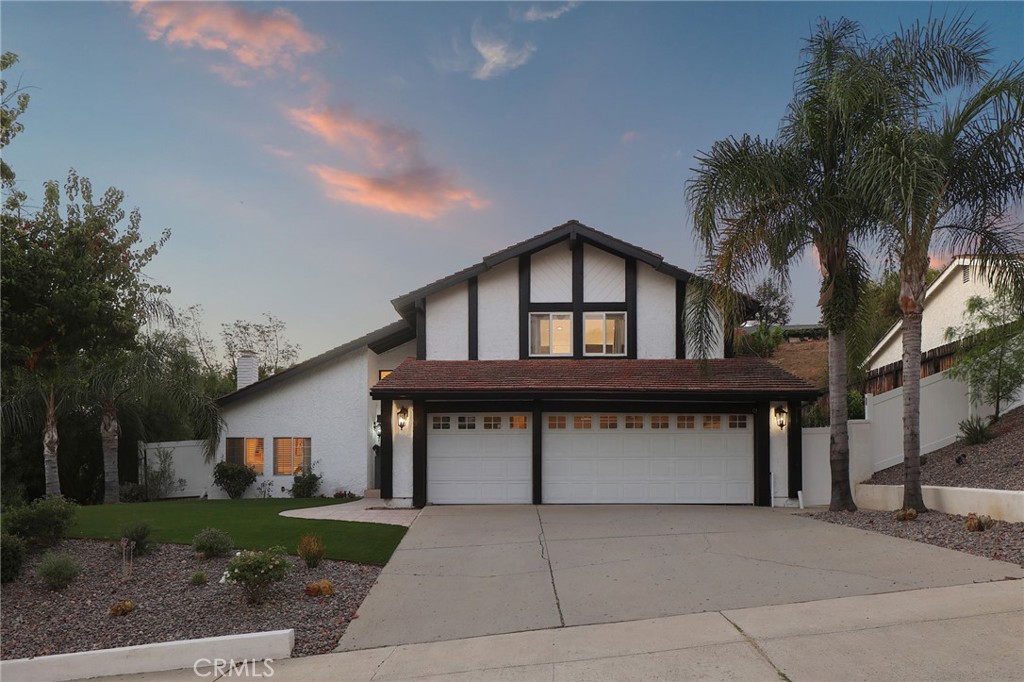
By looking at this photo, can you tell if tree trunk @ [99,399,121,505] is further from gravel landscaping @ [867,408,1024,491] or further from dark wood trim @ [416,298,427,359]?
gravel landscaping @ [867,408,1024,491]

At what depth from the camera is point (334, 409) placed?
19.9m

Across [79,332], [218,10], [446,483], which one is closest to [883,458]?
[446,483]

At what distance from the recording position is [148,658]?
22.3ft

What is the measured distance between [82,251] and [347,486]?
37.5 ft

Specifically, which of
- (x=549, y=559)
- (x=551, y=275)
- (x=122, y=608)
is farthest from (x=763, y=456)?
(x=122, y=608)

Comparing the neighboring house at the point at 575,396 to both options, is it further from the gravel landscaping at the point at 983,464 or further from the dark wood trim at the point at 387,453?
the gravel landscaping at the point at 983,464

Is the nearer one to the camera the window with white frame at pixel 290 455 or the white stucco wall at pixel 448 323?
the white stucco wall at pixel 448 323

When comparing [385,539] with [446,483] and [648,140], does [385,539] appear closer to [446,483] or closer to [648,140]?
[446,483]

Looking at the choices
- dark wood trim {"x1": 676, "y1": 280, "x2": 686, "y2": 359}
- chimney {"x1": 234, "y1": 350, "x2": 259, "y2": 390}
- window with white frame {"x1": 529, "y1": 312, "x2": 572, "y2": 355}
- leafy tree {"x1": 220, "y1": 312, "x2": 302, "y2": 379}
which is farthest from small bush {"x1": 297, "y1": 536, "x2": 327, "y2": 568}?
leafy tree {"x1": 220, "y1": 312, "x2": 302, "y2": 379}

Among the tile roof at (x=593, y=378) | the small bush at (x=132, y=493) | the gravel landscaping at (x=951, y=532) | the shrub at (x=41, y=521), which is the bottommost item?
the small bush at (x=132, y=493)

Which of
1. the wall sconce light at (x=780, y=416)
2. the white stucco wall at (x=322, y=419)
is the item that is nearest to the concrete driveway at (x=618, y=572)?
the wall sconce light at (x=780, y=416)

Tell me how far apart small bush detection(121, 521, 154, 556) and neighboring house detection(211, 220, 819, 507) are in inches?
231

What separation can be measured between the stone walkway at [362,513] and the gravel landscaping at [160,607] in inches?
164

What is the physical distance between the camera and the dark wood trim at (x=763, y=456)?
15.7 metres
